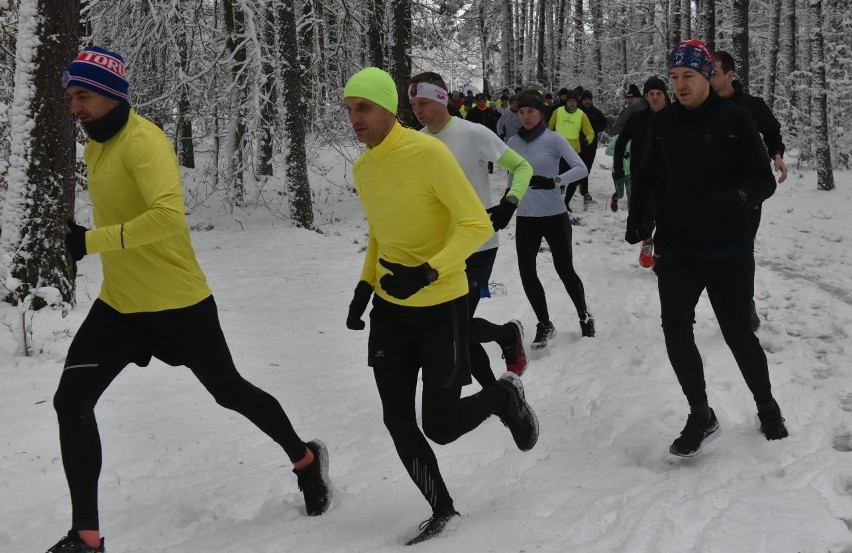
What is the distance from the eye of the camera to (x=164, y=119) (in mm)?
13453

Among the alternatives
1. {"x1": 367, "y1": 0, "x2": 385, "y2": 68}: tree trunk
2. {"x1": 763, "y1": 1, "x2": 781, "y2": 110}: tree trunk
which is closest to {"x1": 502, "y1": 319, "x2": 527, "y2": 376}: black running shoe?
{"x1": 367, "y1": 0, "x2": 385, "y2": 68}: tree trunk

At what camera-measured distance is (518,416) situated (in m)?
4.03

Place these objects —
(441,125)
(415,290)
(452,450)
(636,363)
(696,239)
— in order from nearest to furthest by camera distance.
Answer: (415,290) < (696,239) < (452,450) < (441,125) < (636,363)

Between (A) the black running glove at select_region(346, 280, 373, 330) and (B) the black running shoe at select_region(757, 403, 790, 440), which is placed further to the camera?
(B) the black running shoe at select_region(757, 403, 790, 440)

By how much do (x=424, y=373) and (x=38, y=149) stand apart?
4781 mm

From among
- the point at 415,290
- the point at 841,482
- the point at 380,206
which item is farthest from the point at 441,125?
the point at 841,482

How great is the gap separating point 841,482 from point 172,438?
3.71 m

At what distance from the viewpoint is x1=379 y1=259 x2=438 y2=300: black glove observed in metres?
3.12

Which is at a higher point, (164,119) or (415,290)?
(164,119)

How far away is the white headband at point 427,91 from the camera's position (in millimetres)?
4746

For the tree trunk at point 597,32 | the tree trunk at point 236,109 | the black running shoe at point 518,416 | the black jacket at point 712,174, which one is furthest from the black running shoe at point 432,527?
the tree trunk at point 597,32

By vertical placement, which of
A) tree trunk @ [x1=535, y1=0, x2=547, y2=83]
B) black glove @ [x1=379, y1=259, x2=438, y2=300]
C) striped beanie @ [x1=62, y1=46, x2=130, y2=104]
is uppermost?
tree trunk @ [x1=535, y1=0, x2=547, y2=83]

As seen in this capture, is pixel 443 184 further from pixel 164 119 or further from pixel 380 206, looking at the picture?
pixel 164 119

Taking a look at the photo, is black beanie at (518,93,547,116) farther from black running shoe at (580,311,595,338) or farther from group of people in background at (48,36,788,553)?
group of people in background at (48,36,788,553)
